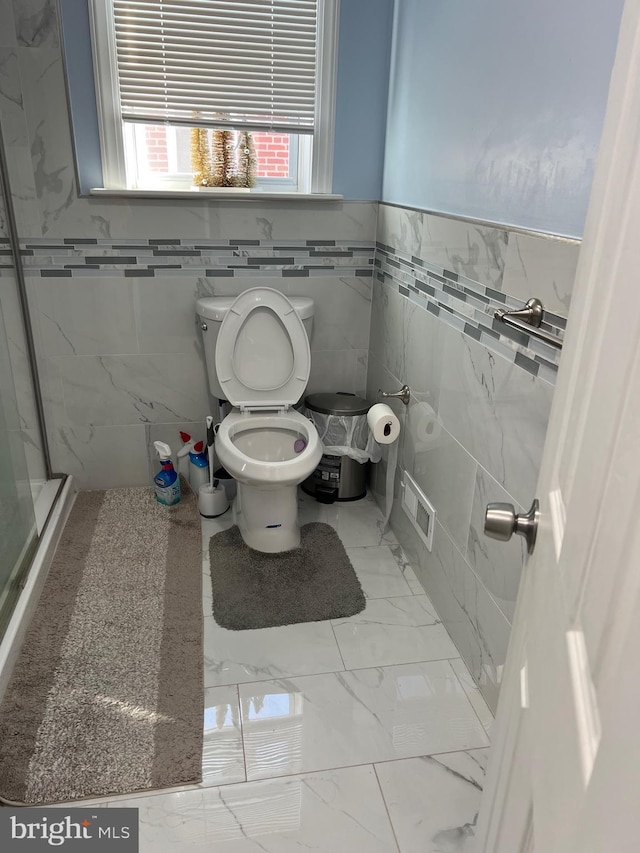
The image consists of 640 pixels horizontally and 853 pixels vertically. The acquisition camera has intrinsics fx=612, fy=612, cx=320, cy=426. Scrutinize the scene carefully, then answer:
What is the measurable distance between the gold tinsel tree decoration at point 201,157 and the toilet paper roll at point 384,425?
1.15 m

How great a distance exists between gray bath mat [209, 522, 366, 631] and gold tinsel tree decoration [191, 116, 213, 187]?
141 cm

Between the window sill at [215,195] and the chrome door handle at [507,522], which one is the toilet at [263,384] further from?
the chrome door handle at [507,522]

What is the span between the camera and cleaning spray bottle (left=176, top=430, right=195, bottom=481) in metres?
2.60

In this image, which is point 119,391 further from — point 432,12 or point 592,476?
point 592,476

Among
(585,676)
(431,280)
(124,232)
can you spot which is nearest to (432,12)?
(431,280)

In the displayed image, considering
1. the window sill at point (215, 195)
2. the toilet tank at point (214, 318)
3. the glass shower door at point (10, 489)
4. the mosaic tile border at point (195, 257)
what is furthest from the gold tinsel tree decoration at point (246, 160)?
the glass shower door at point (10, 489)

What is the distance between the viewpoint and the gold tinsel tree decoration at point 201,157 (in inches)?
95.0

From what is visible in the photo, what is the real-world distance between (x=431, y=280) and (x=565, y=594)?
1556mm

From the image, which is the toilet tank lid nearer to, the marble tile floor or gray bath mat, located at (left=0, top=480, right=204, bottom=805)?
gray bath mat, located at (left=0, top=480, right=204, bottom=805)

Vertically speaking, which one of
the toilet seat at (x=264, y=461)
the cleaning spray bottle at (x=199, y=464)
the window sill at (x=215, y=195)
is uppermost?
the window sill at (x=215, y=195)

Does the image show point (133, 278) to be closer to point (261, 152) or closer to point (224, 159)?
point (224, 159)

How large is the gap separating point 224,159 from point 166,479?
1321mm

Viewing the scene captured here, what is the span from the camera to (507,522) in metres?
0.75

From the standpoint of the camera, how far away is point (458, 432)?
6.00ft
